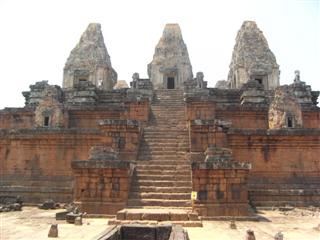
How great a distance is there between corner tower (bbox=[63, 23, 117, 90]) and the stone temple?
7.68m

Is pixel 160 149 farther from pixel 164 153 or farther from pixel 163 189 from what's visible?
pixel 163 189

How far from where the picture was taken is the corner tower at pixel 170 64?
30.3m

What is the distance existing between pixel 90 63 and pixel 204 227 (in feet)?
73.1

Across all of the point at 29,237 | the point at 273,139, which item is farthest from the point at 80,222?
the point at 273,139

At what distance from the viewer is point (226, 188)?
8461 mm

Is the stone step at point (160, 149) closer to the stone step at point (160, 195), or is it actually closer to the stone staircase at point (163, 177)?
the stone staircase at point (163, 177)

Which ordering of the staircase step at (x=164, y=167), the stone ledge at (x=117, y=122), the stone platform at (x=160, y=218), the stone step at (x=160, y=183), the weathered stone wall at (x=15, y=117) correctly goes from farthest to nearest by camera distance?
the weathered stone wall at (x=15, y=117), the stone ledge at (x=117, y=122), the staircase step at (x=164, y=167), the stone step at (x=160, y=183), the stone platform at (x=160, y=218)

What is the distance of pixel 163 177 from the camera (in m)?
9.45

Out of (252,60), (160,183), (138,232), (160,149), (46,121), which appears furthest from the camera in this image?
(252,60)

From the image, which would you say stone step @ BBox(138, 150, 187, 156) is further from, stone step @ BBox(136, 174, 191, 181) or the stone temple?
stone step @ BBox(136, 174, 191, 181)

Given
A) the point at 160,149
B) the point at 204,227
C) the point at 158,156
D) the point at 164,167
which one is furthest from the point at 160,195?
the point at 160,149

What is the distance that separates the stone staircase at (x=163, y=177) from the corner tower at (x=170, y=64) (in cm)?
1681

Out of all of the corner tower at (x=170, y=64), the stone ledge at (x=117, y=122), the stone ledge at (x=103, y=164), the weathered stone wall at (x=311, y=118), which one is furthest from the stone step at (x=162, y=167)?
the corner tower at (x=170, y=64)

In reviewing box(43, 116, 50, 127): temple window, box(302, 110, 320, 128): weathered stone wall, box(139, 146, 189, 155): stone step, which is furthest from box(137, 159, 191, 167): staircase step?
box(302, 110, 320, 128): weathered stone wall
